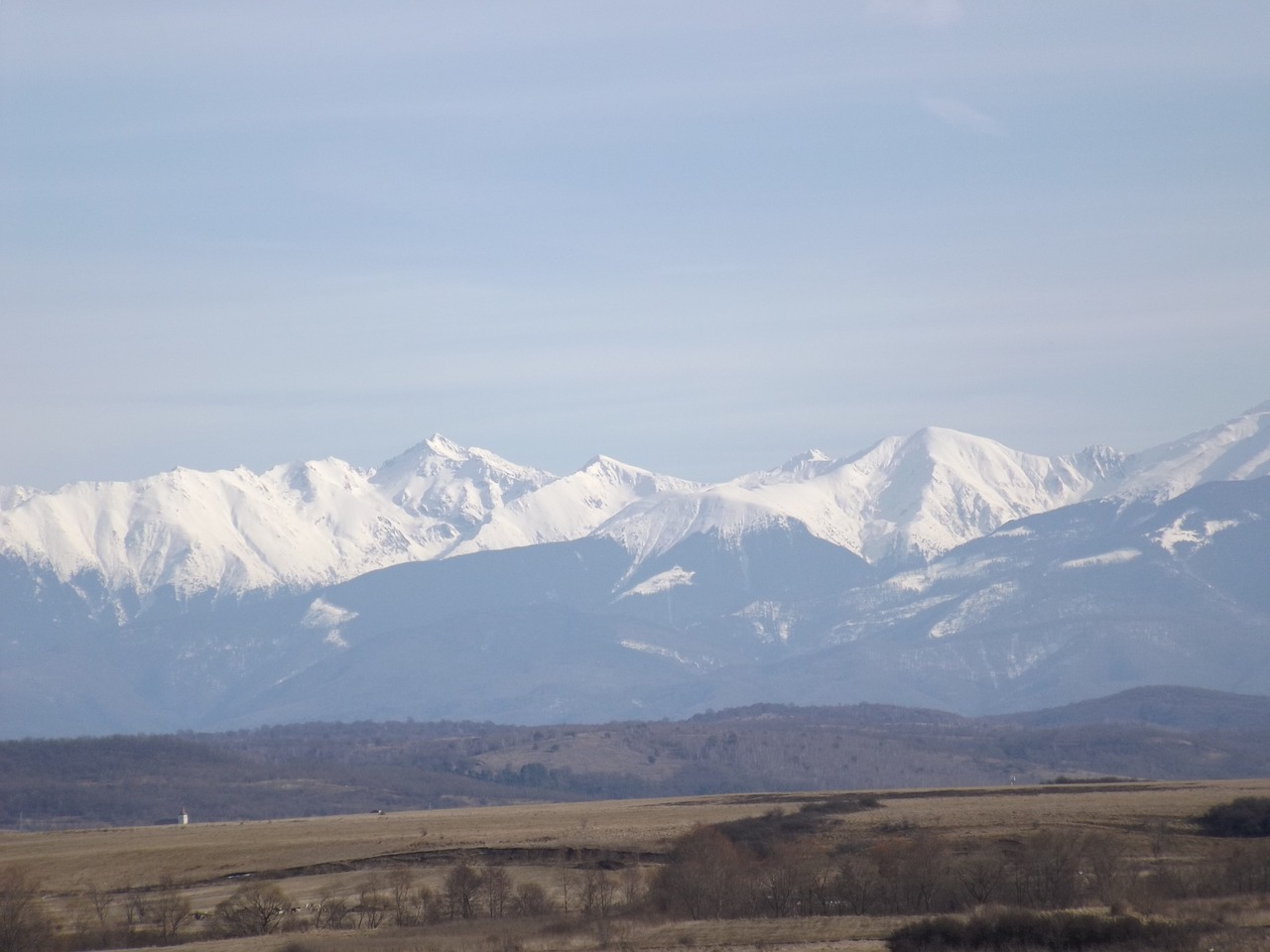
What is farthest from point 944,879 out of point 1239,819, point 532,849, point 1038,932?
point 532,849

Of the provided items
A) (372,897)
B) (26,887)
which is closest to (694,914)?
(372,897)

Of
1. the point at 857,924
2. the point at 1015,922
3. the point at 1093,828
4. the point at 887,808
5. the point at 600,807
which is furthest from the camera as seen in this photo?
the point at 600,807

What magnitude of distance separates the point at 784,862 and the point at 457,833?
138 ft

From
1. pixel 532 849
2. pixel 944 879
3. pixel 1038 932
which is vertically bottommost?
pixel 944 879

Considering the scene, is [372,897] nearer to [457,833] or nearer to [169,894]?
[169,894]

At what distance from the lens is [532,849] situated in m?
115

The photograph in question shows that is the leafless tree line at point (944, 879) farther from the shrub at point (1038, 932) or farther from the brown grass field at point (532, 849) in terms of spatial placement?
the shrub at point (1038, 932)

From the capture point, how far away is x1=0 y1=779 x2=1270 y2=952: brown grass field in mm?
75750

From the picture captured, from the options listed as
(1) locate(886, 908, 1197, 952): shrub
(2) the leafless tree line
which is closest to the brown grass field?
(1) locate(886, 908, 1197, 952): shrub

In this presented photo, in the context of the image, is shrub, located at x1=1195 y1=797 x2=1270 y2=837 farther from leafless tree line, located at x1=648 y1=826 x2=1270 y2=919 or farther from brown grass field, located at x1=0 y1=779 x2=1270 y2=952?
leafless tree line, located at x1=648 y1=826 x2=1270 y2=919

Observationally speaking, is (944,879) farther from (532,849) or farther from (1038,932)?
(532,849)

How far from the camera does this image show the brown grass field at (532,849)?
75.8 m

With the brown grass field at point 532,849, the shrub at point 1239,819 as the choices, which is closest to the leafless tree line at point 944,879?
the brown grass field at point 532,849

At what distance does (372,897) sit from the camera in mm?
94938
